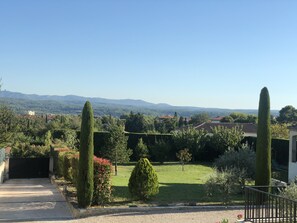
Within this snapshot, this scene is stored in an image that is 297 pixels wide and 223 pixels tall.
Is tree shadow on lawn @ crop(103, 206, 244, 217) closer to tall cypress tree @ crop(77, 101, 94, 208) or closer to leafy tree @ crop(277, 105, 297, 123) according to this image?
tall cypress tree @ crop(77, 101, 94, 208)

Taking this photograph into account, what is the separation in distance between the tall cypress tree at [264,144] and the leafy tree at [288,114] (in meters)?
66.1

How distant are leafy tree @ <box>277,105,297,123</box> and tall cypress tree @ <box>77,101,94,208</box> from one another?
2764 inches

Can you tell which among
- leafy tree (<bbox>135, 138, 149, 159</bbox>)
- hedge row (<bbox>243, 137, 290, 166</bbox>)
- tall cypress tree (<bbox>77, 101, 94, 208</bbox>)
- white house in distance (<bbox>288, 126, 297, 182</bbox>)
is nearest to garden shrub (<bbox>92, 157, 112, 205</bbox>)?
tall cypress tree (<bbox>77, 101, 94, 208</bbox>)

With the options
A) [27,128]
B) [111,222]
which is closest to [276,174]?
[111,222]

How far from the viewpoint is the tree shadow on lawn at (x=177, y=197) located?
538 inches

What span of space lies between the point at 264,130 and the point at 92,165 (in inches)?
255

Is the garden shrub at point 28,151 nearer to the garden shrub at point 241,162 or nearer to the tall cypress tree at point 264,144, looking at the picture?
the garden shrub at point 241,162

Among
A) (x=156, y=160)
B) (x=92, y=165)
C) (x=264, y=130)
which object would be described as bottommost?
(x=156, y=160)

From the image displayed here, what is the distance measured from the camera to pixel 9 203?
14172 mm

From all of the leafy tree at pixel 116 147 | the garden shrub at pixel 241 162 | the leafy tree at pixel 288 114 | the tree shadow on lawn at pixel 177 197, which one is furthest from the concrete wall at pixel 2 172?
the leafy tree at pixel 288 114

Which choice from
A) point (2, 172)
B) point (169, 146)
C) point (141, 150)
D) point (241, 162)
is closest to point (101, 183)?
point (241, 162)

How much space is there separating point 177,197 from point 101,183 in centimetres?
314

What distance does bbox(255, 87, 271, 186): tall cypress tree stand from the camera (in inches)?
576

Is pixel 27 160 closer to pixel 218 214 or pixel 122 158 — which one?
pixel 122 158
